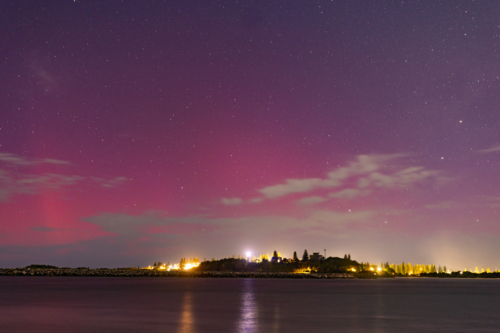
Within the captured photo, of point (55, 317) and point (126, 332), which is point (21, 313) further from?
point (126, 332)

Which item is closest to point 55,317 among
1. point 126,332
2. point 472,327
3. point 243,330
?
point 126,332

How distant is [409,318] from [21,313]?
32656 mm

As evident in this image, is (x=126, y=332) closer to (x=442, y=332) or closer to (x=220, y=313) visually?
(x=220, y=313)

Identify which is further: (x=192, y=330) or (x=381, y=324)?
(x=381, y=324)

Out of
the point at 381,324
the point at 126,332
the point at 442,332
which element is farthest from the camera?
the point at 381,324

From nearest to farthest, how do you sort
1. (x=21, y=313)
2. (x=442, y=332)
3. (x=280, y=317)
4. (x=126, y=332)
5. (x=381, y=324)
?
(x=126, y=332) → (x=442, y=332) → (x=381, y=324) → (x=280, y=317) → (x=21, y=313)

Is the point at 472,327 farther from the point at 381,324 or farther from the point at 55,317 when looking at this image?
the point at 55,317

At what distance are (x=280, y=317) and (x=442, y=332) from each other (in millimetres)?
11611

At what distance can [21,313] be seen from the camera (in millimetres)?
Answer: 36031

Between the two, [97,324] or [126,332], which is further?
[97,324]

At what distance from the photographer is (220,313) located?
36125 millimetres

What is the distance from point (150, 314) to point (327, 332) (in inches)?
626

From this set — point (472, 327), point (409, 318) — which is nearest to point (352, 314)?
point (409, 318)

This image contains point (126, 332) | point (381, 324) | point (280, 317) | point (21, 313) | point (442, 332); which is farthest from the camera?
point (21, 313)
